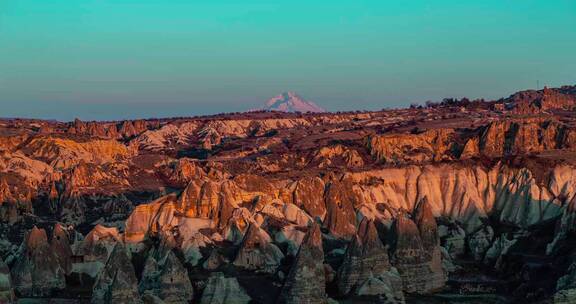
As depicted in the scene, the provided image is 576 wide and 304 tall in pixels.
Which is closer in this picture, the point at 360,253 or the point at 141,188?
the point at 360,253

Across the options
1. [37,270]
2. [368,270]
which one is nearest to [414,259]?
[368,270]

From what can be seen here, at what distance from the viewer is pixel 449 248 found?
253 ft

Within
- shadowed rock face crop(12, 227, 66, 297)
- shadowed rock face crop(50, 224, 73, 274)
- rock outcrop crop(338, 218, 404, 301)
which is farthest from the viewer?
shadowed rock face crop(50, 224, 73, 274)

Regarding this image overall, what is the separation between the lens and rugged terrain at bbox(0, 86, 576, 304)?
55.4m

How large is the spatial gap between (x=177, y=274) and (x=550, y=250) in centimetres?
2957

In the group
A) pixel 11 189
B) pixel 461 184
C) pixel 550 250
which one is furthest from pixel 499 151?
pixel 11 189

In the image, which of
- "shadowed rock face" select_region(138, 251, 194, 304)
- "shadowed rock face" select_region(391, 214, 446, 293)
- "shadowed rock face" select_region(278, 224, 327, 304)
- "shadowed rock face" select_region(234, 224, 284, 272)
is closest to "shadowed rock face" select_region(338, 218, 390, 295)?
"shadowed rock face" select_region(391, 214, 446, 293)

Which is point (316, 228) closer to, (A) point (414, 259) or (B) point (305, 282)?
(A) point (414, 259)

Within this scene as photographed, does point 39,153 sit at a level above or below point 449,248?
above

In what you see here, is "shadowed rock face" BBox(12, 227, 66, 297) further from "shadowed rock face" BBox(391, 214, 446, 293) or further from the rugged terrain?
"shadowed rock face" BBox(391, 214, 446, 293)

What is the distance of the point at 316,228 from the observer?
58.9 metres

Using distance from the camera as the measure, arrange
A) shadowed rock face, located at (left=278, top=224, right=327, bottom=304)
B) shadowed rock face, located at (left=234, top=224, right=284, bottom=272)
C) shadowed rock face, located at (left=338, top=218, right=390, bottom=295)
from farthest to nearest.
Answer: shadowed rock face, located at (left=234, top=224, right=284, bottom=272), shadowed rock face, located at (left=338, top=218, right=390, bottom=295), shadowed rock face, located at (left=278, top=224, right=327, bottom=304)

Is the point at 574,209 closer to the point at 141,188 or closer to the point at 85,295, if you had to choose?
the point at 85,295

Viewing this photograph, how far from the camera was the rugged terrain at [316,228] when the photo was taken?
55.4 meters
